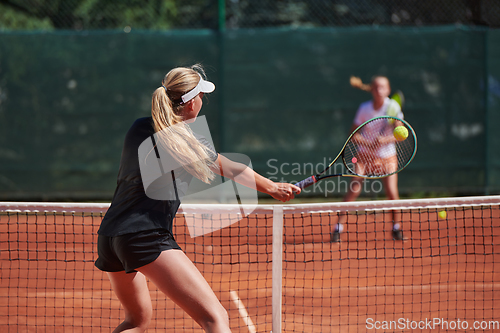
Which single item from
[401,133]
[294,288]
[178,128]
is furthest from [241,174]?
[294,288]

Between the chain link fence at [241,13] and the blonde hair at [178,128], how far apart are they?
5.18m

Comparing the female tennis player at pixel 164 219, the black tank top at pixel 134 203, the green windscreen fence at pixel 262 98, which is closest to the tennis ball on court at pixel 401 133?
the female tennis player at pixel 164 219

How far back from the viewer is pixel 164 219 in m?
1.74

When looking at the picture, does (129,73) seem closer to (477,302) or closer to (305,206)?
(305,206)

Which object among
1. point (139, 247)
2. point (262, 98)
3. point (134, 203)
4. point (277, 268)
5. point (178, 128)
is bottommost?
point (277, 268)

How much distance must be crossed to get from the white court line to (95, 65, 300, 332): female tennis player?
Result: 1.17 metres

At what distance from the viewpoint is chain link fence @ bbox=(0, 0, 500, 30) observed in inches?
272

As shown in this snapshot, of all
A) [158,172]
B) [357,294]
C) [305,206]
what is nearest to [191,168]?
[158,172]

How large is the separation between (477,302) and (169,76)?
253 cm

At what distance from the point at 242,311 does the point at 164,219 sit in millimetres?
1503

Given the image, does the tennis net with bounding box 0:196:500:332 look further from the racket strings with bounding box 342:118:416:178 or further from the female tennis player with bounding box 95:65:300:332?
the female tennis player with bounding box 95:65:300:332

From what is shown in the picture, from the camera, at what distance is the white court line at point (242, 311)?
281 centimetres

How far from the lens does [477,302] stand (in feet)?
10.1

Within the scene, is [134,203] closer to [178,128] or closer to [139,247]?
[139,247]
